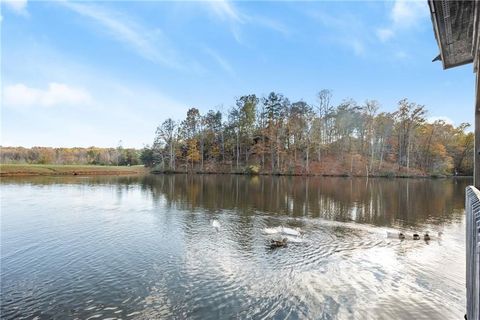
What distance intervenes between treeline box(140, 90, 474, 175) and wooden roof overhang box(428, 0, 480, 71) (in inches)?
2368

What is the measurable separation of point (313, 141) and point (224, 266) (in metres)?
64.4

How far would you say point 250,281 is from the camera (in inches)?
418

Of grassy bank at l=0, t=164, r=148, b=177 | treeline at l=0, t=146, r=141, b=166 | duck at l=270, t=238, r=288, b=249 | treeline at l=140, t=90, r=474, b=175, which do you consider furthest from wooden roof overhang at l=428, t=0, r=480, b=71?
treeline at l=0, t=146, r=141, b=166

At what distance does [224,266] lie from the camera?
39.4ft

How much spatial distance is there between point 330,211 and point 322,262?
1245 cm

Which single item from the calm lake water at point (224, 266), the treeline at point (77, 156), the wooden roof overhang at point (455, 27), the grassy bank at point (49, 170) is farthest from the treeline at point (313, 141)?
the wooden roof overhang at point (455, 27)

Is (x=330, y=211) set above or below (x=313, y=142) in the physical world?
below

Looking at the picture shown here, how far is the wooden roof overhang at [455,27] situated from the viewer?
5.84m

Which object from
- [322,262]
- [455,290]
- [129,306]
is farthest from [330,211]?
[129,306]

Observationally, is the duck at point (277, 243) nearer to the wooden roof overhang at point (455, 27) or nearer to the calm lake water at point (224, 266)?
the calm lake water at point (224, 266)

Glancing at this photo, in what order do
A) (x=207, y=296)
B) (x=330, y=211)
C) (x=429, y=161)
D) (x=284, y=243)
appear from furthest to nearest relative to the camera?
1. (x=429, y=161)
2. (x=330, y=211)
3. (x=284, y=243)
4. (x=207, y=296)

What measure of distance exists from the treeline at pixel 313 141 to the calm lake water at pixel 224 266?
50464 millimetres

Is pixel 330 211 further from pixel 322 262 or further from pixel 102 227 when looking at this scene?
pixel 102 227

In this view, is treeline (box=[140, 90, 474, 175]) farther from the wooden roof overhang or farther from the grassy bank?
the wooden roof overhang
